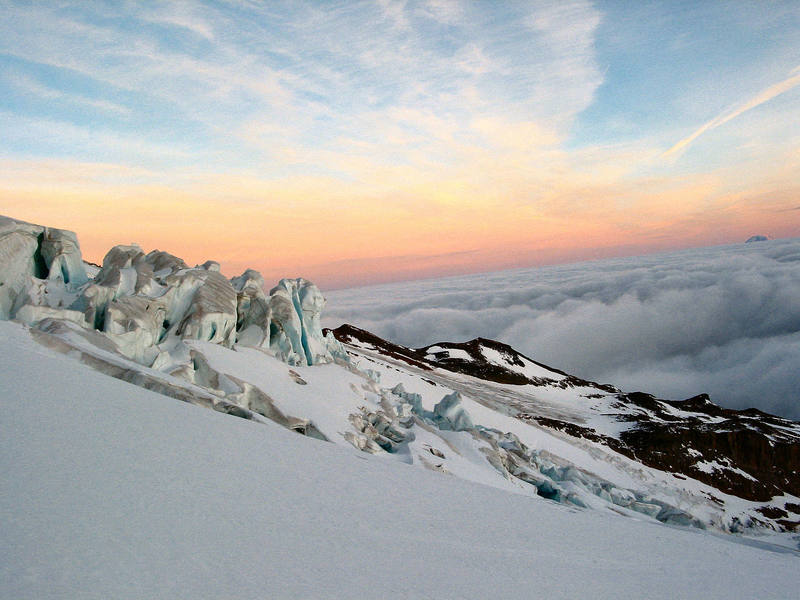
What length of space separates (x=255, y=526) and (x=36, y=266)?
81.8 feet

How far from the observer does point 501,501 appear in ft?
34.8

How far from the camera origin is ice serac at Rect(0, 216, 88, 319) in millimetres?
20531

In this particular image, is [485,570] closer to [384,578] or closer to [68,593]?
[384,578]

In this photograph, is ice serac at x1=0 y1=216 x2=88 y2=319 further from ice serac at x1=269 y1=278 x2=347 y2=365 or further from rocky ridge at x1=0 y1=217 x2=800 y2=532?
ice serac at x1=269 y1=278 x2=347 y2=365

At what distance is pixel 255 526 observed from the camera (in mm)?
6434

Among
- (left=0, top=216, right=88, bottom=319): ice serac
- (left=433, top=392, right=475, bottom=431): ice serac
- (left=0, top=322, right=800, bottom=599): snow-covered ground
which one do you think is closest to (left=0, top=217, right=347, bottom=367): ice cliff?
(left=0, top=216, right=88, bottom=319): ice serac

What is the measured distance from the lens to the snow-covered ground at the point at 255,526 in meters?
5.08

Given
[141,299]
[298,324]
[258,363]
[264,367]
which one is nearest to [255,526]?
[264,367]

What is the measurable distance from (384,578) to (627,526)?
8.14 meters

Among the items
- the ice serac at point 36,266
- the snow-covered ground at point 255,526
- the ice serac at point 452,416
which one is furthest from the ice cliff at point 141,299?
the ice serac at point 452,416

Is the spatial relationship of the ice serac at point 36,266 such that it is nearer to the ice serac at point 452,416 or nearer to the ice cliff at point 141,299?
the ice cliff at point 141,299

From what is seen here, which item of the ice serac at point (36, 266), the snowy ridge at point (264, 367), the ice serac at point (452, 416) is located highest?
the ice serac at point (36, 266)

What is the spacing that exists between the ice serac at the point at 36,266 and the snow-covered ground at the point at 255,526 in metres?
11.4

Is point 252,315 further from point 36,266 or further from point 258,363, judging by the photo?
point 36,266
